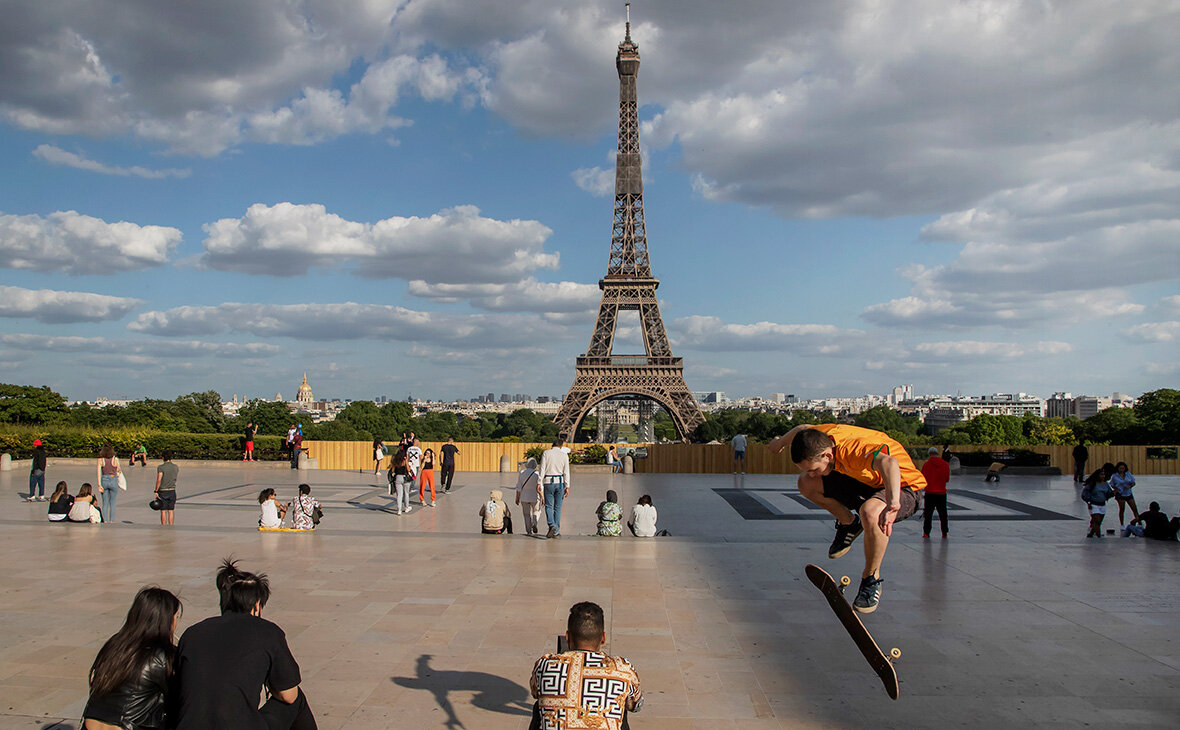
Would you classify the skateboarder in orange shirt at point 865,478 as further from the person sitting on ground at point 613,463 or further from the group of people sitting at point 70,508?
the person sitting on ground at point 613,463

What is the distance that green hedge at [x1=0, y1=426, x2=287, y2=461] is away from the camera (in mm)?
25172

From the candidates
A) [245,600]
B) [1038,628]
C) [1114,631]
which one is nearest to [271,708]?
[245,600]

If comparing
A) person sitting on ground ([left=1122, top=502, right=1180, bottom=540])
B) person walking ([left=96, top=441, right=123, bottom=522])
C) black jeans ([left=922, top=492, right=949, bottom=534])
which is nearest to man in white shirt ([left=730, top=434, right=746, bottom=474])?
black jeans ([left=922, top=492, right=949, bottom=534])

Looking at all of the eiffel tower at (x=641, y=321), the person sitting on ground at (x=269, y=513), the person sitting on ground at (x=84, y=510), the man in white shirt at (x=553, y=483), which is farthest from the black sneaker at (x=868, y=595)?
the eiffel tower at (x=641, y=321)

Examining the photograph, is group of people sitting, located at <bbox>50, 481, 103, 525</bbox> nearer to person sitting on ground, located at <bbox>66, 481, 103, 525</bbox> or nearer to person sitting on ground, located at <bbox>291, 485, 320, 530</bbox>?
person sitting on ground, located at <bbox>66, 481, 103, 525</bbox>

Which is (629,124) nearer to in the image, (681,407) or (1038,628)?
(681,407)

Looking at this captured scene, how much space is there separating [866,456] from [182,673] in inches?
147

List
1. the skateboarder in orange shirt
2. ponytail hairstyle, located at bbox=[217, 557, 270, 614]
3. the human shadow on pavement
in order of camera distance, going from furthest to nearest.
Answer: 1. the human shadow on pavement
2. the skateboarder in orange shirt
3. ponytail hairstyle, located at bbox=[217, 557, 270, 614]

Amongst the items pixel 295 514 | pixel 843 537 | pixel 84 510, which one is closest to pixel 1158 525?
pixel 843 537

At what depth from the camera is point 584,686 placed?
3164mm

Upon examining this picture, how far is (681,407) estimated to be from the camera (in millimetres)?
49656

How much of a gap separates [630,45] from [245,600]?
59.4 metres

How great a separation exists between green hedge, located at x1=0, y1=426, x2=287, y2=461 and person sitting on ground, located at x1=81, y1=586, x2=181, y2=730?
2442 cm

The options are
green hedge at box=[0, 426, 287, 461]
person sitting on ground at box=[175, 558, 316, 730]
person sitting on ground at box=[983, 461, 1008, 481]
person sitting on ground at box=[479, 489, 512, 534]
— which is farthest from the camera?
green hedge at box=[0, 426, 287, 461]
